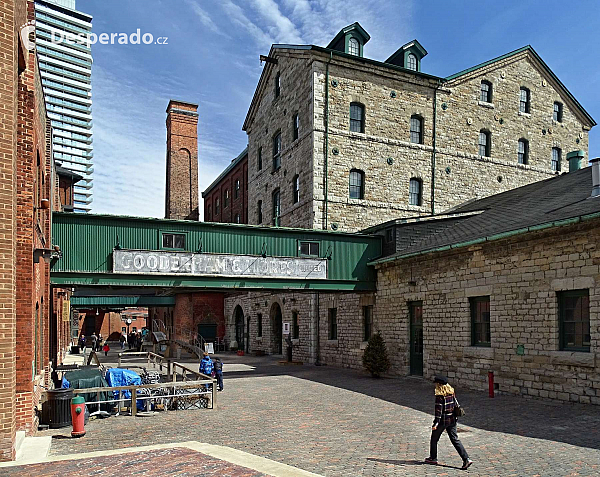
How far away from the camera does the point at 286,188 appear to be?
1267 inches

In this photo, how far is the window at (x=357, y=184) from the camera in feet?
97.3

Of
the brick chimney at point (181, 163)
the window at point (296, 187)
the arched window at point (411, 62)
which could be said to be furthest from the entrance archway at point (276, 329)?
the brick chimney at point (181, 163)

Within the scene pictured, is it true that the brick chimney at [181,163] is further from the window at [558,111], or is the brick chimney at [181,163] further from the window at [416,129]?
the window at [558,111]

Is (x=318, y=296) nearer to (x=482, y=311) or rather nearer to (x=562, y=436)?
(x=482, y=311)

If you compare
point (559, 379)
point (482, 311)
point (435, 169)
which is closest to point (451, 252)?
point (482, 311)

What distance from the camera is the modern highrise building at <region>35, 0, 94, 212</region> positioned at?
530 ft

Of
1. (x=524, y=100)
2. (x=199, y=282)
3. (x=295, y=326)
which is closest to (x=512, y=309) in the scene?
(x=199, y=282)

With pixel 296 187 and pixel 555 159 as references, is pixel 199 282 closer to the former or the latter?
pixel 296 187

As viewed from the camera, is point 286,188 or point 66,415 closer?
point 66,415

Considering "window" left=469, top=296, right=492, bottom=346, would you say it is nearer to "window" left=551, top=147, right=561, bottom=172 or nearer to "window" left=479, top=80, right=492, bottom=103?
"window" left=479, top=80, right=492, bottom=103

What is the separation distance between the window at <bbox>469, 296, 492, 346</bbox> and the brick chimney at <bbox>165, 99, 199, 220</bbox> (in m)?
39.4

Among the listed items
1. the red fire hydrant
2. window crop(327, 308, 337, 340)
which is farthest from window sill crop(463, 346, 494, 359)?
the red fire hydrant

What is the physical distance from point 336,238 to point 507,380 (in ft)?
Answer: 28.8

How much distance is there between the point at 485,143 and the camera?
3306 centimetres
